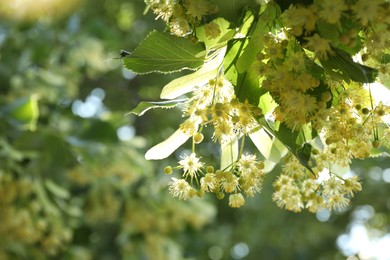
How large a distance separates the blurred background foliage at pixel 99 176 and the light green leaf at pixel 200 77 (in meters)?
1.84

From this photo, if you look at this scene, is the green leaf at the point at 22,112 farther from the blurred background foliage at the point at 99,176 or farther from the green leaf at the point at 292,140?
the green leaf at the point at 292,140

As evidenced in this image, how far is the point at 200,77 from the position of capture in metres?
1.14

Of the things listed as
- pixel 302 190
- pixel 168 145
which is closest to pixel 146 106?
pixel 168 145

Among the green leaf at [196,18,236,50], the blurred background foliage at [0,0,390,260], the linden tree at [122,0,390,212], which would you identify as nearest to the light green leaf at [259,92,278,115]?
the linden tree at [122,0,390,212]

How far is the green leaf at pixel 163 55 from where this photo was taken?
1.08 m

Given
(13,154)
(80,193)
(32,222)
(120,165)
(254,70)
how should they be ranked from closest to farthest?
(254,70) < (13,154) < (32,222) < (120,165) < (80,193)

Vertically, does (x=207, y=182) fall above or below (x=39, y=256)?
above

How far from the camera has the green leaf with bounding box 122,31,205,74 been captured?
1.08 m

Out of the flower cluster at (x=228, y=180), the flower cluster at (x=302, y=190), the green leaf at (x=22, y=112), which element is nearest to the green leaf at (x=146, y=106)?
the flower cluster at (x=228, y=180)

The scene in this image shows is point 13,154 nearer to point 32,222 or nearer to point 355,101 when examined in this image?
point 32,222

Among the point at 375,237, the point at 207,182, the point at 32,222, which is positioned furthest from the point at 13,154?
the point at 375,237

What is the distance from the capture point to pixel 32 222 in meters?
3.84

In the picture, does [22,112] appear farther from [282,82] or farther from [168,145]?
[282,82]

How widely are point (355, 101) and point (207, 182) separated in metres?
0.30
